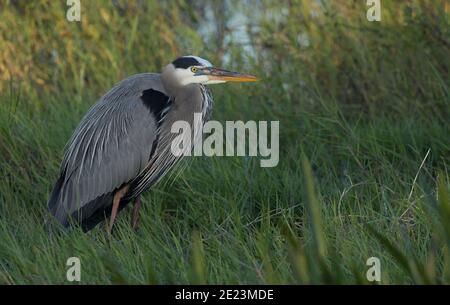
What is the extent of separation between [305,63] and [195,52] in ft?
3.15

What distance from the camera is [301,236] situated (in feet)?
15.7

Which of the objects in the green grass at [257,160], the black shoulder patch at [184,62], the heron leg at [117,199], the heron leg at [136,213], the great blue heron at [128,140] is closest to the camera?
the green grass at [257,160]

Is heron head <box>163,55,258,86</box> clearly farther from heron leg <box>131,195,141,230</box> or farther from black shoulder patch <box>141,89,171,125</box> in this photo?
heron leg <box>131,195,141,230</box>

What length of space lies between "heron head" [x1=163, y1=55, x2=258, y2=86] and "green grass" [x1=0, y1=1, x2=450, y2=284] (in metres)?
0.51

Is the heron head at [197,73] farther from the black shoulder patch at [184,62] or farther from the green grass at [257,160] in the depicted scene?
the green grass at [257,160]

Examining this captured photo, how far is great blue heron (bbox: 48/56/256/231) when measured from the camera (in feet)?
18.4

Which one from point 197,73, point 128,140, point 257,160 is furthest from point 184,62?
point 257,160

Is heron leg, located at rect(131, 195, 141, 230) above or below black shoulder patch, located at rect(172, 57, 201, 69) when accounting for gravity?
below

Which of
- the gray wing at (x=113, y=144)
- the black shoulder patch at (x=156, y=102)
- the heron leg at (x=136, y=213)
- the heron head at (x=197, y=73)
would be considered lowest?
the heron leg at (x=136, y=213)

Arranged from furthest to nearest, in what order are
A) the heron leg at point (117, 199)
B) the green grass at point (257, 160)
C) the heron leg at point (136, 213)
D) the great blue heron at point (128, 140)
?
the great blue heron at point (128, 140), the heron leg at point (117, 199), the heron leg at point (136, 213), the green grass at point (257, 160)

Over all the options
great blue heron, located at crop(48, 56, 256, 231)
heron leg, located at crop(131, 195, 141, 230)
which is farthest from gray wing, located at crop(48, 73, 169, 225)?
heron leg, located at crop(131, 195, 141, 230)

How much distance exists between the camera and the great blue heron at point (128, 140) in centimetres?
561

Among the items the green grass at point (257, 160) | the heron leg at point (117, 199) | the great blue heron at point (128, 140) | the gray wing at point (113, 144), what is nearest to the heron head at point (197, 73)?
the great blue heron at point (128, 140)
